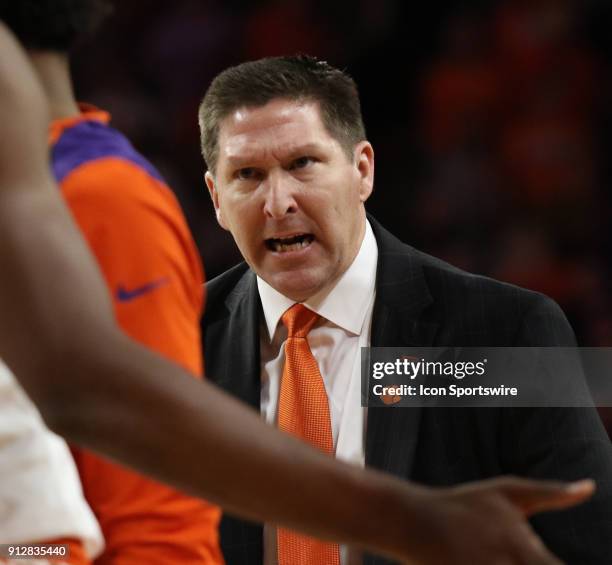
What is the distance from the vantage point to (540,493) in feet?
3.67

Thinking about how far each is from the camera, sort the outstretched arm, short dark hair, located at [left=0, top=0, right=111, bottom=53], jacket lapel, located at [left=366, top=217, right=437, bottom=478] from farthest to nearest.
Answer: jacket lapel, located at [left=366, top=217, right=437, bottom=478] → short dark hair, located at [left=0, top=0, right=111, bottom=53] → the outstretched arm

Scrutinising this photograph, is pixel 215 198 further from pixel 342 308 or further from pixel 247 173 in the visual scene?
pixel 342 308

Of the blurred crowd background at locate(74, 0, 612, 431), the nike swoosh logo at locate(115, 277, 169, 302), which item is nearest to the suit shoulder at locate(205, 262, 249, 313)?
the blurred crowd background at locate(74, 0, 612, 431)

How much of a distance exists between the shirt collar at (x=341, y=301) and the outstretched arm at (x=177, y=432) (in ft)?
5.49

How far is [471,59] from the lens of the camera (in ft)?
14.9

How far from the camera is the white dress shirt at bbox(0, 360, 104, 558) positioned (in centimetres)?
135

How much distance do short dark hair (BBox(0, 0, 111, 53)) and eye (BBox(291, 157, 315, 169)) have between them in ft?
4.89

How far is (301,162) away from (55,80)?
4.87ft

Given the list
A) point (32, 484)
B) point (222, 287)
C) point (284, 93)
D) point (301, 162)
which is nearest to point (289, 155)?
point (301, 162)

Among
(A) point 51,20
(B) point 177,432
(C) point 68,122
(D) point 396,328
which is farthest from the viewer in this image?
(D) point 396,328

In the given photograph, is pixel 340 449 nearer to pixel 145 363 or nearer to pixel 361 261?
pixel 361 261

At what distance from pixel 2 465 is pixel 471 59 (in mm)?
3488

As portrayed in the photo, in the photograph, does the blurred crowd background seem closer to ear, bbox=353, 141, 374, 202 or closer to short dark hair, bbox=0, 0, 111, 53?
ear, bbox=353, 141, 374, 202

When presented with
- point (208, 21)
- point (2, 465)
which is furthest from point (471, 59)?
point (2, 465)
